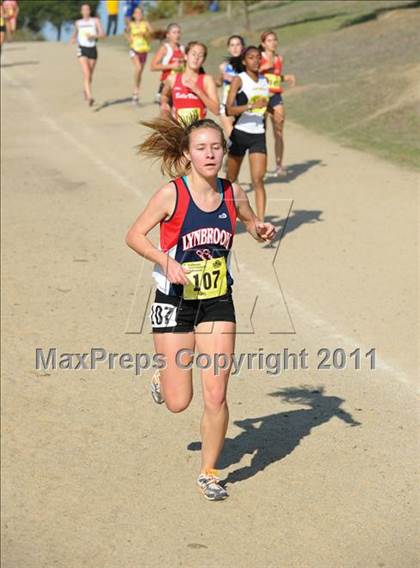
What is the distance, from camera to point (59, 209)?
724 inches

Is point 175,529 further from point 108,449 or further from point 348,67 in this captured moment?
point 348,67

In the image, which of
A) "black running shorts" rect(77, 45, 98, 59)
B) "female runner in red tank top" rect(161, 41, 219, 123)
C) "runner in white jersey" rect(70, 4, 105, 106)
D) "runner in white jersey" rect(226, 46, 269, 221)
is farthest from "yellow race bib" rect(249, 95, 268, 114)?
"black running shorts" rect(77, 45, 98, 59)

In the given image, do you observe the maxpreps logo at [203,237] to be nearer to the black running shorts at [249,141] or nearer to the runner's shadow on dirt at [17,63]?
the black running shorts at [249,141]

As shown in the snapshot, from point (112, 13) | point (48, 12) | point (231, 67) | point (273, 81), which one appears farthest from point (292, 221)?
point (48, 12)

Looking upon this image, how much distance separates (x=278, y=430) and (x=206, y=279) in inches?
118

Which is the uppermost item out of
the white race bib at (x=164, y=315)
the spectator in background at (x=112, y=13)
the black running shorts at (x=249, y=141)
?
the white race bib at (x=164, y=315)

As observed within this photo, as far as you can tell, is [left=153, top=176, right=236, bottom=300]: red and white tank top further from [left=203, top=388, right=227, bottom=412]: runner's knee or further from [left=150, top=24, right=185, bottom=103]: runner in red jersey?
[left=150, top=24, right=185, bottom=103]: runner in red jersey

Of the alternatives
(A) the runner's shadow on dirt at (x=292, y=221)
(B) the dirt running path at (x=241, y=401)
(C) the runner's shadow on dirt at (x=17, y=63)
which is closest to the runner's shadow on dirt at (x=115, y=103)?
(B) the dirt running path at (x=241, y=401)

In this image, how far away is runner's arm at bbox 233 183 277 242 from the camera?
742 centimetres

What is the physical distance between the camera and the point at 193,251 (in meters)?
7.30

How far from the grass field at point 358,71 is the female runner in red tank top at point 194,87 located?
4447 millimetres

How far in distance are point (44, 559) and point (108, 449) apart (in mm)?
1560

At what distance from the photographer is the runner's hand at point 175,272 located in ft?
23.0

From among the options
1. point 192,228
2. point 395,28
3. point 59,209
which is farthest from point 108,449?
point 395,28
